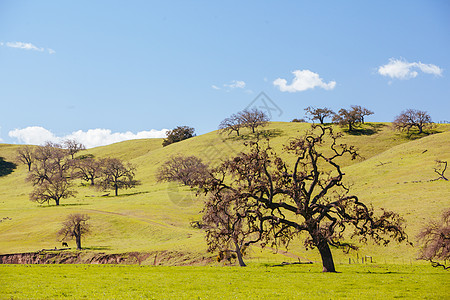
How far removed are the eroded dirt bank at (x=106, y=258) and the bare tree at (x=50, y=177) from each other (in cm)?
4479

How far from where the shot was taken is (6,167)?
613 feet

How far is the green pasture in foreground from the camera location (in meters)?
21.8

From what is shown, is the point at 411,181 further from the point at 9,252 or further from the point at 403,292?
the point at 9,252

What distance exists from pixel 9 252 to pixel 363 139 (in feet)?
399

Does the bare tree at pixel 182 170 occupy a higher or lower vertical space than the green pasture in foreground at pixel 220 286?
higher

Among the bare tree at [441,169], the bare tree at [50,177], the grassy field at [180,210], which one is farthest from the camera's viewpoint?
the bare tree at [50,177]

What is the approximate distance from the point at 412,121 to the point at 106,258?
430 ft

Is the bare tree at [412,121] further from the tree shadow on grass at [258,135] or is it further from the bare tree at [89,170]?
the bare tree at [89,170]

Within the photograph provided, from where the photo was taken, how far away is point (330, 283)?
26188 mm

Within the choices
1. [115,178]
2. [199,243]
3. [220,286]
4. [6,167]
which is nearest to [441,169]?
[199,243]

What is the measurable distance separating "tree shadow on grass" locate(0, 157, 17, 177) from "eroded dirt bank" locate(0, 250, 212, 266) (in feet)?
457

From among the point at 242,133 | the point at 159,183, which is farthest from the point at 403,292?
the point at 242,133

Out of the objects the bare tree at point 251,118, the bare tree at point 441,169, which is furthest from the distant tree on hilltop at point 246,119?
the bare tree at point 441,169

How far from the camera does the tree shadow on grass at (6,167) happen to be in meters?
180
